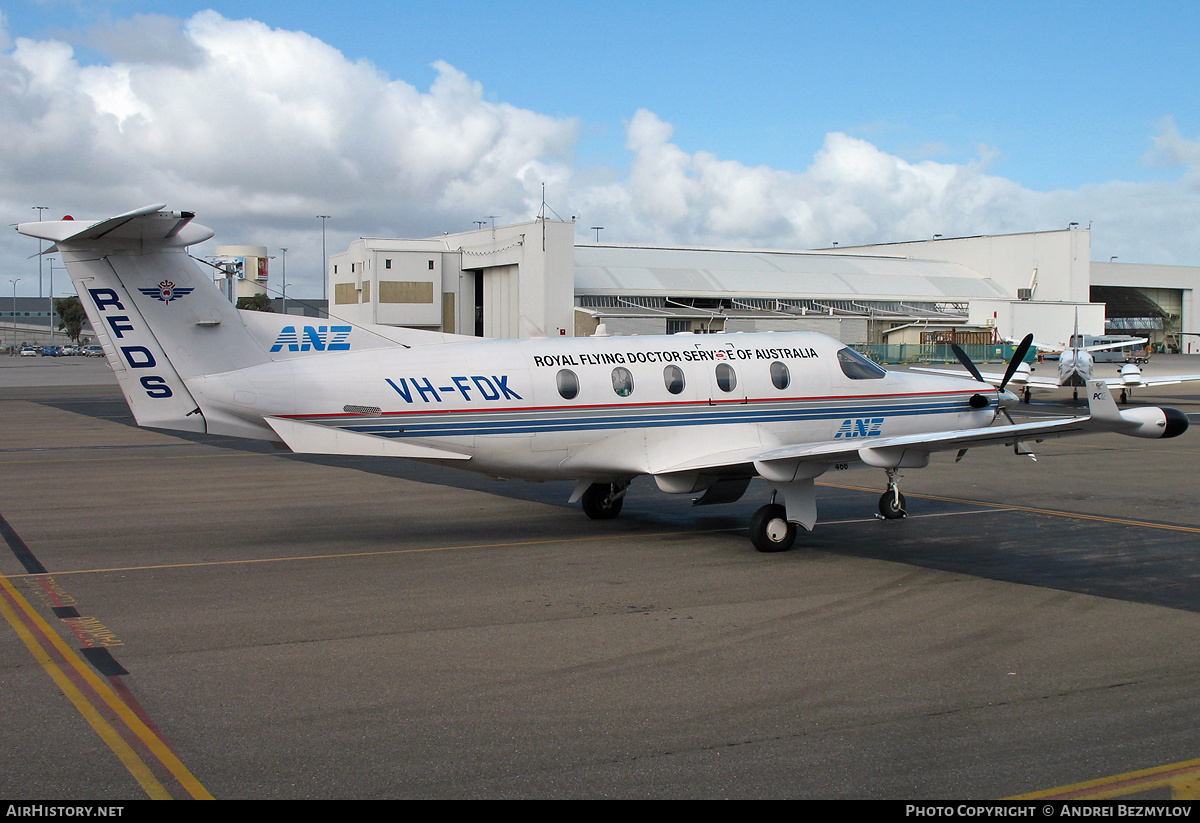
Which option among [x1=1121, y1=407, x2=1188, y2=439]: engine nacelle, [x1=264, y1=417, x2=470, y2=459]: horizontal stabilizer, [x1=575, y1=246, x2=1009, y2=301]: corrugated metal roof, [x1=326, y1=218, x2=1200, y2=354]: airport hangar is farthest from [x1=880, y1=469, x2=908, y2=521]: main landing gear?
[x1=575, y1=246, x2=1009, y2=301]: corrugated metal roof

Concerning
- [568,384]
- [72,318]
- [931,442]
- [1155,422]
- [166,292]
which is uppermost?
[72,318]

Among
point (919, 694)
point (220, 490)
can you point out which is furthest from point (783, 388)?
point (220, 490)

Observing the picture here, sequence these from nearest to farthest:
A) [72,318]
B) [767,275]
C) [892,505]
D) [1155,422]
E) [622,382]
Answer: [1155,422] → [622,382] → [892,505] → [767,275] → [72,318]

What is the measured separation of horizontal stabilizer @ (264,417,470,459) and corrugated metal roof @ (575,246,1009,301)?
67992 millimetres

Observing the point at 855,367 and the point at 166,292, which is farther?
the point at 855,367

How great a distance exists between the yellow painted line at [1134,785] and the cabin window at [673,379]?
8.50 m

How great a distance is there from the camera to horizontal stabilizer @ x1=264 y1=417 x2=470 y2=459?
1234 cm

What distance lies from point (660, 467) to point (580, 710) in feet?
22.0

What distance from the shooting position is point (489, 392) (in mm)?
12969

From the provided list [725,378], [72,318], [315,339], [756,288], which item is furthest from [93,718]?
[72,318]

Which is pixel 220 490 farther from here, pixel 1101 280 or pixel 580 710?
pixel 1101 280

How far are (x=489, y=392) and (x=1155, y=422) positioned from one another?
7.56 m

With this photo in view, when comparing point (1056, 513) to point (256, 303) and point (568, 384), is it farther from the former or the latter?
point (256, 303)

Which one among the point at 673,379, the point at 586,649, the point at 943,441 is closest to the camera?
the point at 586,649
